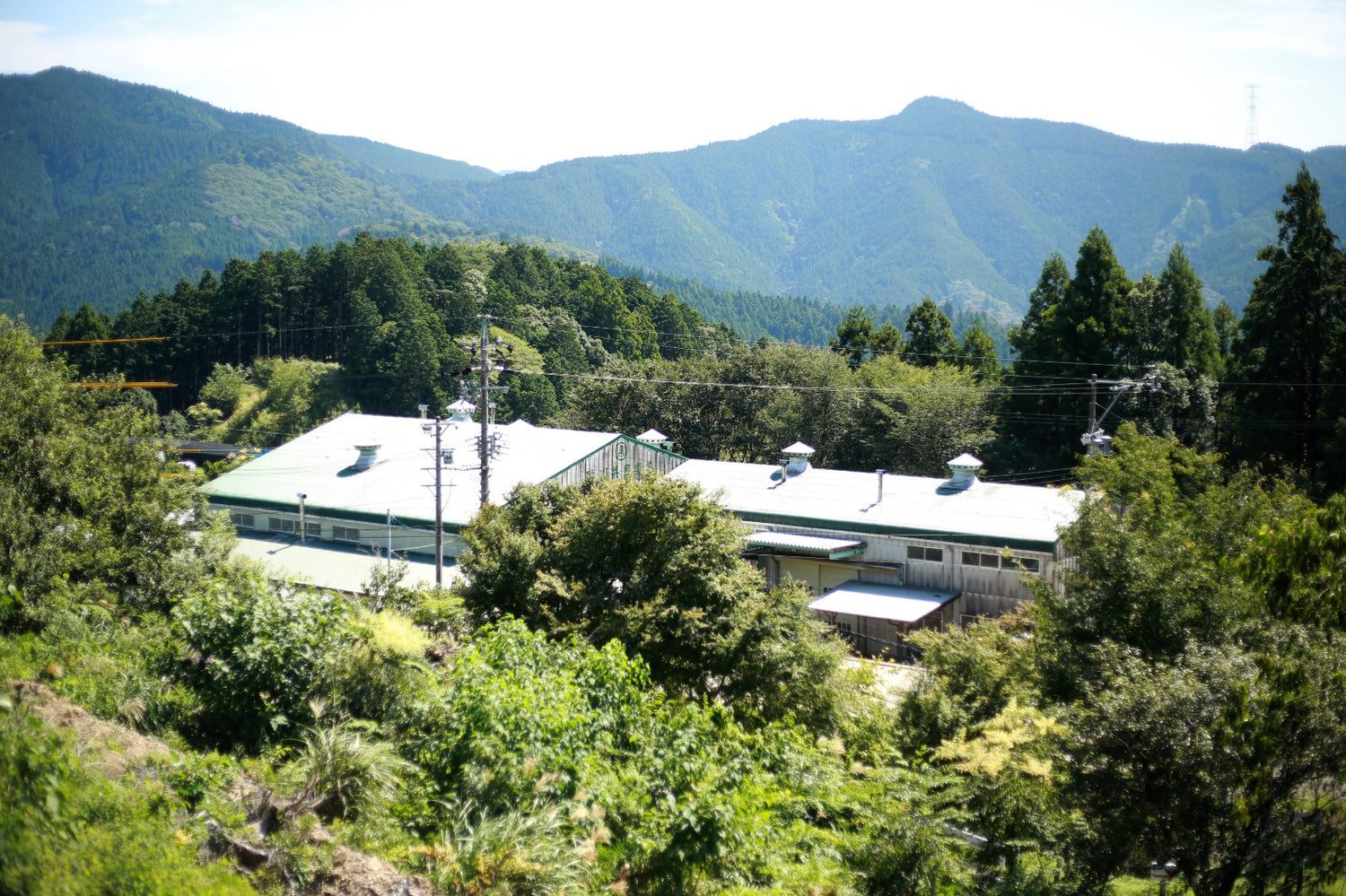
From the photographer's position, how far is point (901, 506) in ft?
107

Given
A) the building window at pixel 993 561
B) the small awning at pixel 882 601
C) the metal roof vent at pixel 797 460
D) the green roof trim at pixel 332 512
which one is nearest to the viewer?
the small awning at pixel 882 601

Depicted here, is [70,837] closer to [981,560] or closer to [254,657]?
[254,657]

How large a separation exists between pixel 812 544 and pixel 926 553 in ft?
11.6

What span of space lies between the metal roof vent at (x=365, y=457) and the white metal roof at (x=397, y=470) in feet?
0.54

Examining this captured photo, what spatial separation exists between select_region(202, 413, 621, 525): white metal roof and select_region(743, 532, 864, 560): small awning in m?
8.68

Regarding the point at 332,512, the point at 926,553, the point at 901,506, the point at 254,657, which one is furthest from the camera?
the point at 332,512

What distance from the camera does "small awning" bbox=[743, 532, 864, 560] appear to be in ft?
101

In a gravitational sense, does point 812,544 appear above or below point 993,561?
above

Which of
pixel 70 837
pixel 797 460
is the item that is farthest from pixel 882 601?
pixel 70 837

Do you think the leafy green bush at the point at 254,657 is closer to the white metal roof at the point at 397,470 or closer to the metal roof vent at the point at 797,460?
the white metal roof at the point at 397,470

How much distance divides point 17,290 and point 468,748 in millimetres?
182151

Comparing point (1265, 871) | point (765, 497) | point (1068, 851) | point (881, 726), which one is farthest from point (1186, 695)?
point (765, 497)

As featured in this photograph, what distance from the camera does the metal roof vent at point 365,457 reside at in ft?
127

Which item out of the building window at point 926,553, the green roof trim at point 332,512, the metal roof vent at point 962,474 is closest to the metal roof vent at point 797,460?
the metal roof vent at point 962,474
